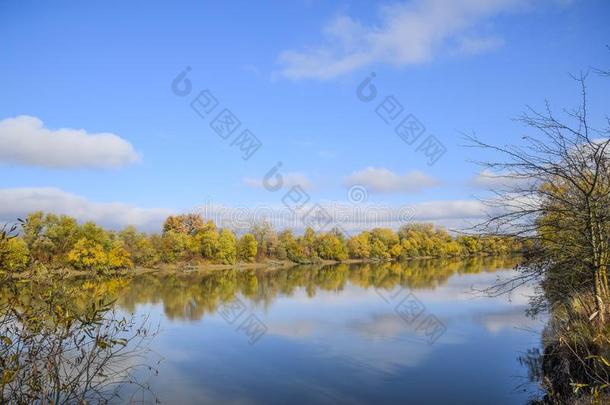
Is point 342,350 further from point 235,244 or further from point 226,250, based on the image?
point 235,244

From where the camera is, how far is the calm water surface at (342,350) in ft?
30.9

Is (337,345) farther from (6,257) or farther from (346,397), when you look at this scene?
(6,257)

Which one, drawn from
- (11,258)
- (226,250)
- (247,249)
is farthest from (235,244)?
(11,258)

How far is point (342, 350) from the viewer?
12.9m

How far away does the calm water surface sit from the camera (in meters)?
9.42

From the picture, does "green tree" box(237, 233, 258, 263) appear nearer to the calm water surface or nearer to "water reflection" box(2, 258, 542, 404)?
the calm water surface

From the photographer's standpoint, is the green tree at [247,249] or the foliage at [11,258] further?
the green tree at [247,249]

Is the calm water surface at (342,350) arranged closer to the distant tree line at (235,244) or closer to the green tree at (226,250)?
the distant tree line at (235,244)

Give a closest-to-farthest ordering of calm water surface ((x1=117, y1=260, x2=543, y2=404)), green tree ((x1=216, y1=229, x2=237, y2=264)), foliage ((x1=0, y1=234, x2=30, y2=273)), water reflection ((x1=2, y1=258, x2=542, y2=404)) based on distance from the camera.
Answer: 1. foliage ((x1=0, y1=234, x2=30, y2=273))
2. water reflection ((x1=2, y1=258, x2=542, y2=404))
3. calm water surface ((x1=117, y1=260, x2=543, y2=404))
4. green tree ((x1=216, y1=229, x2=237, y2=264))

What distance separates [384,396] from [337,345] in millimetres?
4622

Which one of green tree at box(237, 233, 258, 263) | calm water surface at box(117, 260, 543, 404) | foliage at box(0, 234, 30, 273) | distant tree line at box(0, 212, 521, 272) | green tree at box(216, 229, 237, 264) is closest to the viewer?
foliage at box(0, 234, 30, 273)

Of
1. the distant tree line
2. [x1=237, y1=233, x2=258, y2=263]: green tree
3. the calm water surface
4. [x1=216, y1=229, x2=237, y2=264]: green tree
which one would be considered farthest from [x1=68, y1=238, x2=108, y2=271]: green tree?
[x1=237, y1=233, x2=258, y2=263]: green tree

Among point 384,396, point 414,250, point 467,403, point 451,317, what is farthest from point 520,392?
point 414,250

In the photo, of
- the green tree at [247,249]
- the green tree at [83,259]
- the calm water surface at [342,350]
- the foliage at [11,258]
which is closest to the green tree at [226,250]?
the green tree at [247,249]
